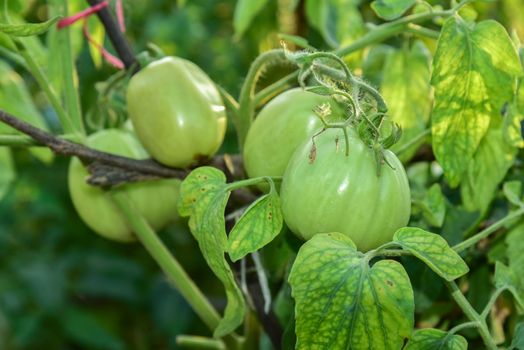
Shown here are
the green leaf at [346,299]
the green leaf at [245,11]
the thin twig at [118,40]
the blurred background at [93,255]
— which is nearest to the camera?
the green leaf at [346,299]

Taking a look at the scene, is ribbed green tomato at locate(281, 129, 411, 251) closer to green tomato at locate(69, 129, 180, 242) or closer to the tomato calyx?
the tomato calyx

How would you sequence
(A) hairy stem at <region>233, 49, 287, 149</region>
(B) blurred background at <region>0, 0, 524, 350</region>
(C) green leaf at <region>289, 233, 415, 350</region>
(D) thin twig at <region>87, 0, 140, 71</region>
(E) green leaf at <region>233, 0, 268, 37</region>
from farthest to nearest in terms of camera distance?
(B) blurred background at <region>0, 0, 524, 350</region> < (E) green leaf at <region>233, 0, 268, 37</region> < (D) thin twig at <region>87, 0, 140, 71</region> < (A) hairy stem at <region>233, 49, 287, 149</region> < (C) green leaf at <region>289, 233, 415, 350</region>

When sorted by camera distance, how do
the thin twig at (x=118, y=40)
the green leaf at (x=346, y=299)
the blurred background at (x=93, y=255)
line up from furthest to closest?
the blurred background at (x=93, y=255), the thin twig at (x=118, y=40), the green leaf at (x=346, y=299)

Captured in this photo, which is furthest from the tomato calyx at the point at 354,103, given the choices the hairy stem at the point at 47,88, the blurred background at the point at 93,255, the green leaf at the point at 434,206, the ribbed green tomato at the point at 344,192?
the blurred background at the point at 93,255

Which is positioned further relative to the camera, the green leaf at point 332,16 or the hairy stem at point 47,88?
the green leaf at point 332,16

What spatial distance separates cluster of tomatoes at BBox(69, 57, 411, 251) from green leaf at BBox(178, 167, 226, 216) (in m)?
0.04

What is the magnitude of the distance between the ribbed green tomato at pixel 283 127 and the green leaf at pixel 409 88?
158mm

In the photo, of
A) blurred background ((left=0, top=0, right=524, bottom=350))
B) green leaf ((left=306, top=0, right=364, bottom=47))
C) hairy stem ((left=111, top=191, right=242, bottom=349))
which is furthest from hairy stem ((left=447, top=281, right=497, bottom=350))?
blurred background ((left=0, top=0, right=524, bottom=350))

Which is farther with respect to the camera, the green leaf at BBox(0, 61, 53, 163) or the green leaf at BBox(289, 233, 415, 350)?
the green leaf at BBox(0, 61, 53, 163)

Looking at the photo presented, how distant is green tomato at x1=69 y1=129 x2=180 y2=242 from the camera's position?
0.66 metres

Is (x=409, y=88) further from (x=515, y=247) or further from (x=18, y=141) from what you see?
(x=18, y=141)

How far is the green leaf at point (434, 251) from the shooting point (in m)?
0.45

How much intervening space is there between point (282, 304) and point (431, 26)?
1.83 feet

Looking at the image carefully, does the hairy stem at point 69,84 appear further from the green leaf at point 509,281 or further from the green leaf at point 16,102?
the green leaf at point 509,281
